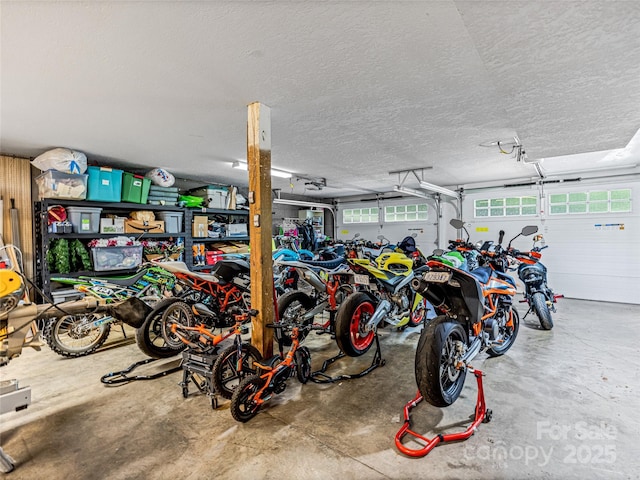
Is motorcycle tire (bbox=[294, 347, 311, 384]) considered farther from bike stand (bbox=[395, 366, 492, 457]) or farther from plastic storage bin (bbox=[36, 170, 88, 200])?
plastic storage bin (bbox=[36, 170, 88, 200])

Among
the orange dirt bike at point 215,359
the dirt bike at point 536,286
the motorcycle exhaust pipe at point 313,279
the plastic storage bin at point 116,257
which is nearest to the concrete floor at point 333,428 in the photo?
the orange dirt bike at point 215,359

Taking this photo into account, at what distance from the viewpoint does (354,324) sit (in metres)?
2.96

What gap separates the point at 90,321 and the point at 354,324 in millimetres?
2836

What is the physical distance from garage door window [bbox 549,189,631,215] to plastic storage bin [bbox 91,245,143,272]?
25.0 feet

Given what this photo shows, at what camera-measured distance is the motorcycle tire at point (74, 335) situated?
3.06 m

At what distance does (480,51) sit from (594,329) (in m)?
4.19

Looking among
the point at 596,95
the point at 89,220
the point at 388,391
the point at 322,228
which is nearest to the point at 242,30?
the point at 596,95

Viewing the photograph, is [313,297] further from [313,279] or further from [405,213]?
[405,213]

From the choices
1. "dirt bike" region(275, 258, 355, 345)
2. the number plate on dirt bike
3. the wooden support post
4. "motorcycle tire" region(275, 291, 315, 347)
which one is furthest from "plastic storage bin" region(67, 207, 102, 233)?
the number plate on dirt bike

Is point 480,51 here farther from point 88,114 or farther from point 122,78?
point 88,114

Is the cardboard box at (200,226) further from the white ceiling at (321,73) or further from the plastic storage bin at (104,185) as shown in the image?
the white ceiling at (321,73)

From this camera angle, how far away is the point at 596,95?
2117 millimetres

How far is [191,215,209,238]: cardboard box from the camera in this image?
547cm

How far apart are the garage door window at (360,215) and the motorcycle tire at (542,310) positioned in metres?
5.09
